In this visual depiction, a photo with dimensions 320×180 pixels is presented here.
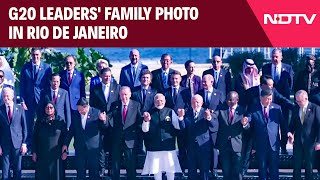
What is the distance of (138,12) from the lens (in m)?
18.2

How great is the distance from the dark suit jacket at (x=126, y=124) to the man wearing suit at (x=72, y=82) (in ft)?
2.69

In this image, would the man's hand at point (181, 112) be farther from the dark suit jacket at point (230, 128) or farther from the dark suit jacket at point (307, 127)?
the dark suit jacket at point (307, 127)

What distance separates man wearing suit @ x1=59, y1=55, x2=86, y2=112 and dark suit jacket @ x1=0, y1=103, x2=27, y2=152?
91 cm

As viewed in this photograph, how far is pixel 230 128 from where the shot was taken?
17.5 m

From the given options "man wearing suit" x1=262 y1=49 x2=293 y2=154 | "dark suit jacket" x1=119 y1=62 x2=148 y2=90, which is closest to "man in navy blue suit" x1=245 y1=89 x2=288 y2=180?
"man wearing suit" x1=262 y1=49 x2=293 y2=154

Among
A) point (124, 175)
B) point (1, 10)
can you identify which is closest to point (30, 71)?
point (1, 10)

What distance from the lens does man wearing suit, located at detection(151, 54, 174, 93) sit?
1811 cm

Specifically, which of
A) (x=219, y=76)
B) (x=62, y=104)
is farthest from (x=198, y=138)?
(x=62, y=104)

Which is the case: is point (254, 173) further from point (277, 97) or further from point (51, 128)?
point (51, 128)

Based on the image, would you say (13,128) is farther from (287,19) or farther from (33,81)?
(287,19)

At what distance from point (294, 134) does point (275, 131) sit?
336mm

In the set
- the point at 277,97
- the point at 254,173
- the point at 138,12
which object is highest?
the point at 138,12

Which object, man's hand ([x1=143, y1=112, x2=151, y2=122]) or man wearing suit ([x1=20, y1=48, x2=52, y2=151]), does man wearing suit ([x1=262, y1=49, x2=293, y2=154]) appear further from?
man wearing suit ([x1=20, y1=48, x2=52, y2=151])

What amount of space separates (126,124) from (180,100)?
989 millimetres
